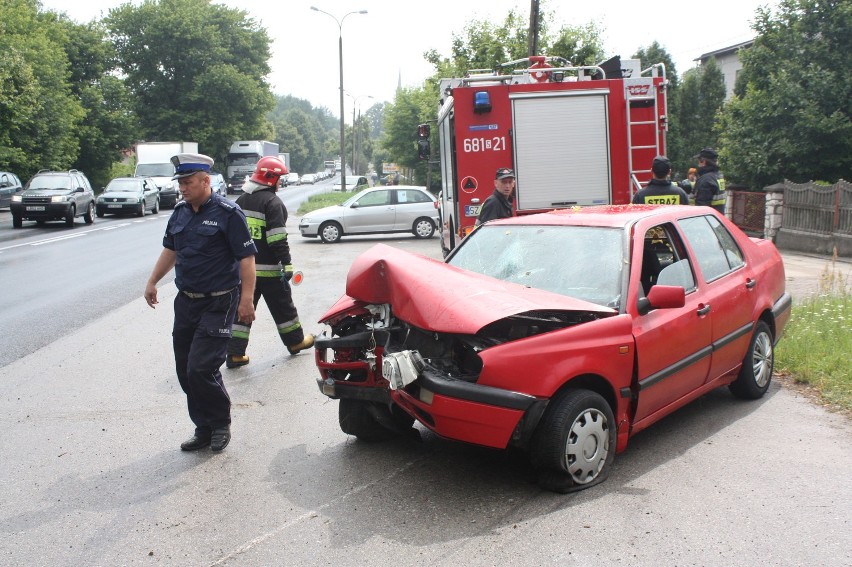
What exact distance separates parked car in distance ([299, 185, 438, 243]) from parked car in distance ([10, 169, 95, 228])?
30.1ft

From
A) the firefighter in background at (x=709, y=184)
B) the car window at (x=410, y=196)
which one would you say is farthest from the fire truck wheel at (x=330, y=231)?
the firefighter in background at (x=709, y=184)

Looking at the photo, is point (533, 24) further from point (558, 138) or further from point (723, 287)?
point (723, 287)

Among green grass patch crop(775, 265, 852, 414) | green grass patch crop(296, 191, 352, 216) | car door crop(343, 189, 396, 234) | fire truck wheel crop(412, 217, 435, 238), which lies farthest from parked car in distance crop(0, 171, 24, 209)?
green grass patch crop(775, 265, 852, 414)

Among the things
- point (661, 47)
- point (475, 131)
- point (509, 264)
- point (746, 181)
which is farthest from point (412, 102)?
point (509, 264)

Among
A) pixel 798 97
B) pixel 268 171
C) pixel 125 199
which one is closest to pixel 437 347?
pixel 268 171

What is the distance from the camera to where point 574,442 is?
4441mm

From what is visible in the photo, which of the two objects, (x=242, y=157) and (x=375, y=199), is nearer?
(x=375, y=199)

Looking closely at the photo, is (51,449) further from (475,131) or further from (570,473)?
(475,131)

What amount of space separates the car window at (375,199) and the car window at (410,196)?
292 millimetres

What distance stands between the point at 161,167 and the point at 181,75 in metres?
25.5

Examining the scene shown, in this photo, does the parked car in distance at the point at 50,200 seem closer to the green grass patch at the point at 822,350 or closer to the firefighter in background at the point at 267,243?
the firefighter in background at the point at 267,243

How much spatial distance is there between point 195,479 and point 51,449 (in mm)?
1208

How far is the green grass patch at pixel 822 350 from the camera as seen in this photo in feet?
21.4

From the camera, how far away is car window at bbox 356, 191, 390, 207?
21953 millimetres
